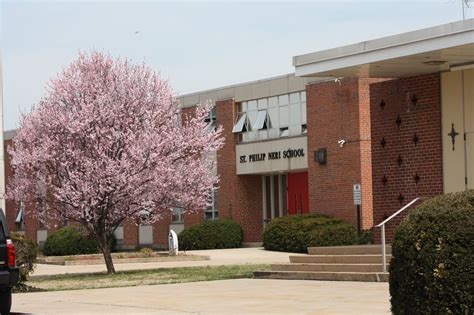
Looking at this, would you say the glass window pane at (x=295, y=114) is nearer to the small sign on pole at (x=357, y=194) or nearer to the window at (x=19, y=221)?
the small sign on pole at (x=357, y=194)

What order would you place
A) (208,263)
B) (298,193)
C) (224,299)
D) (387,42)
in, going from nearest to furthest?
(224,299) → (387,42) → (208,263) → (298,193)

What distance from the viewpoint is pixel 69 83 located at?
94.5 feet

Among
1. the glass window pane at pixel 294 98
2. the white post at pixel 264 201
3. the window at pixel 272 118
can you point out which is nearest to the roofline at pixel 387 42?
the window at pixel 272 118

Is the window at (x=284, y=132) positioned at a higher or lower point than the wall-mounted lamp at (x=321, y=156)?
higher

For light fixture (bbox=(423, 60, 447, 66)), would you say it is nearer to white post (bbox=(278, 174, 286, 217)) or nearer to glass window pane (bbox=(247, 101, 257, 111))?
glass window pane (bbox=(247, 101, 257, 111))

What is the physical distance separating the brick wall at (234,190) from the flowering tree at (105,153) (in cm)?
1489

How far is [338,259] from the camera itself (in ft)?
71.5

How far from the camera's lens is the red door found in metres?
42.4

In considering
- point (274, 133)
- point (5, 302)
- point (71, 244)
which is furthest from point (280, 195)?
point (5, 302)

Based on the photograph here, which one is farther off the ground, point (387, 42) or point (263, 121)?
point (263, 121)

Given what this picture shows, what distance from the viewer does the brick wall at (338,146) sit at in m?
37.8

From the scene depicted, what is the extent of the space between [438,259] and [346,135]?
28233 mm

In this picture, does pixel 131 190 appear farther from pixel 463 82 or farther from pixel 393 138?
pixel 463 82

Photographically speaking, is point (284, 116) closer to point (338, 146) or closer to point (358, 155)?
point (338, 146)
